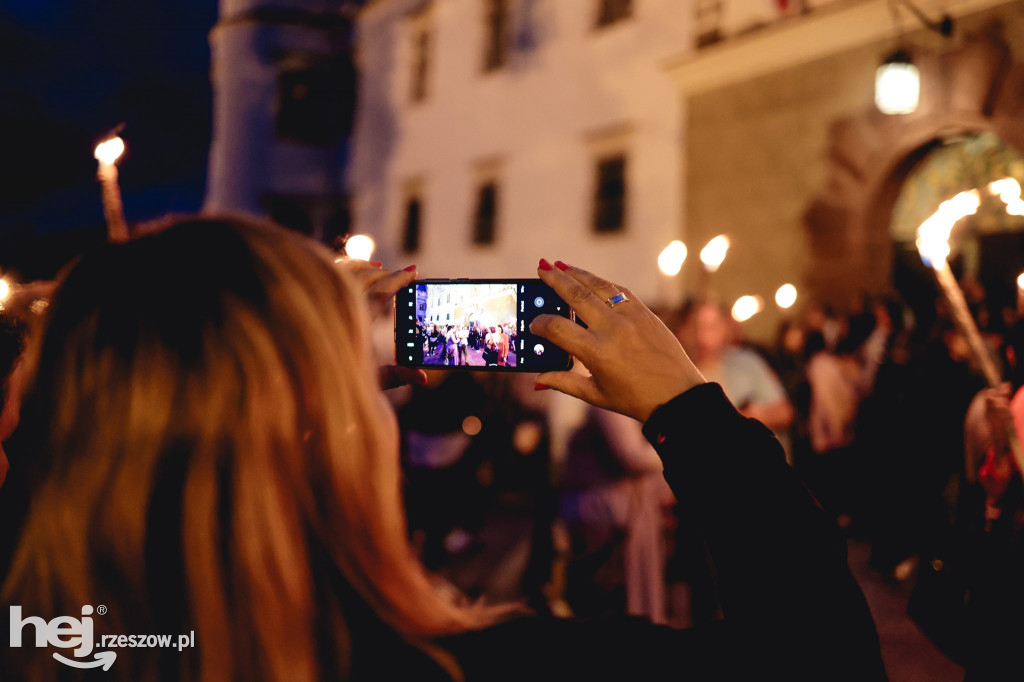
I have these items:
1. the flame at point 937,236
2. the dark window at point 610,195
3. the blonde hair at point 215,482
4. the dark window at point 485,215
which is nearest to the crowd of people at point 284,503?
the blonde hair at point 215,482

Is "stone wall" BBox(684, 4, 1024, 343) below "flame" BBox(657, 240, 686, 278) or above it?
above

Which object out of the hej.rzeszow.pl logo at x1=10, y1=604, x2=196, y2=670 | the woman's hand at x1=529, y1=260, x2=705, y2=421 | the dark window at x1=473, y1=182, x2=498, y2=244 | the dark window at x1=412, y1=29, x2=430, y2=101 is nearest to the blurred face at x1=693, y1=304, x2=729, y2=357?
the woman's hand at x1=529, y1=260, x2=705, y2=421

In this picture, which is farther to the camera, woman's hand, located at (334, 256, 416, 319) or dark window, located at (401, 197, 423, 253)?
dark window, located at (401, 197, 423, 253)

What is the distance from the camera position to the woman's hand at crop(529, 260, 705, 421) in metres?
1.06

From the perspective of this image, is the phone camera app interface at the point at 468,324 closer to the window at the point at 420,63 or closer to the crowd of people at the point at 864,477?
the crowd of people at the point at 864,477

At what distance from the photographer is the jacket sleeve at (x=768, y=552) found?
2.86 feet

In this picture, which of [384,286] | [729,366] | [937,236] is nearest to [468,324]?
[384,286]

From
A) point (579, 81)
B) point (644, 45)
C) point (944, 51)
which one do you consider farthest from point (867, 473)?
point (579, 81)

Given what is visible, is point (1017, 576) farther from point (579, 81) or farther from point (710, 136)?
point (579, 81)

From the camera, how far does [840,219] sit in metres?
9.29

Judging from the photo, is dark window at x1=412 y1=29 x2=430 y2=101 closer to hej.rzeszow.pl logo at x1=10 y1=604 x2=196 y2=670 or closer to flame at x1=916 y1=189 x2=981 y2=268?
flame at x1=916 y1=189 x2=981 y2=268

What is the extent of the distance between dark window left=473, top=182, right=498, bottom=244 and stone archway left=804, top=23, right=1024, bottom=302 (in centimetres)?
680

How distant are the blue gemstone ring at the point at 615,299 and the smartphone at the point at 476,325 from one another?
0.40 metres

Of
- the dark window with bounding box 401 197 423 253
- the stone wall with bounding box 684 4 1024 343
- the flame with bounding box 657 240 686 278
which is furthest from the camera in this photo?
the dark window with bounding box 401 197 423 253
